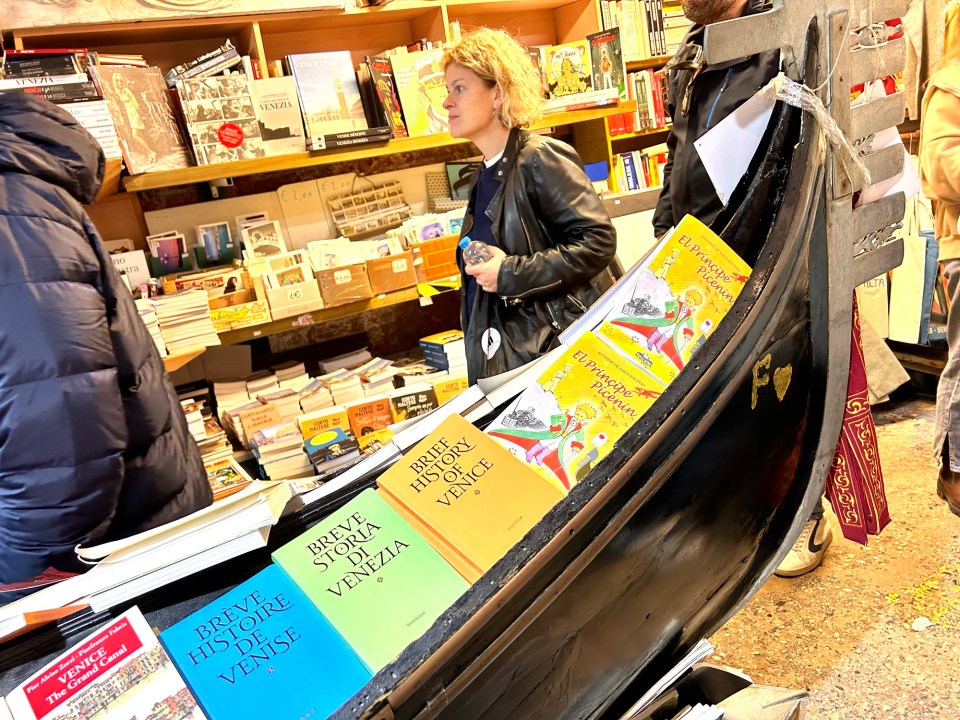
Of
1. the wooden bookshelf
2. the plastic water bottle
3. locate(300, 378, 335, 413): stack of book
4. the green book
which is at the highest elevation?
the wooden bookshelf

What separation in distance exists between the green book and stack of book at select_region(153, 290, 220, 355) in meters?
1.97

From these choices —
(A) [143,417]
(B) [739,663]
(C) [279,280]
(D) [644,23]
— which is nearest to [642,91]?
(D) [644,23]

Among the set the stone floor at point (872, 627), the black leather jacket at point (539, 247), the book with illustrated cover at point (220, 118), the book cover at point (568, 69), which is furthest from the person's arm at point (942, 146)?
the book with illustrated cover at point (220, 118)

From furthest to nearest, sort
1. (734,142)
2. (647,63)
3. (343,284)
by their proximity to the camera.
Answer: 1. (647,63)
2. (343,284)
3. (734,142)

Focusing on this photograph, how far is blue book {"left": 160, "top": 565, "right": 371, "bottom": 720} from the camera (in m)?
0.66

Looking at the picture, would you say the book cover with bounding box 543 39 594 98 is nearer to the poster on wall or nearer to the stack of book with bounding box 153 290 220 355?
the poster on wall

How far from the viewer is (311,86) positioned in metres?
2.83

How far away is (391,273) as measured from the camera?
294 cm

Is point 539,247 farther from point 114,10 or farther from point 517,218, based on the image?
point 114,10

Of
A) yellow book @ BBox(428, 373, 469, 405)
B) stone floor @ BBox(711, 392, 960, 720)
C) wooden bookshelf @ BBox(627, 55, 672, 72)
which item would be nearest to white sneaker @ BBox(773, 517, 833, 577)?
stone floor @ BBox(711, 392, 960, 720)

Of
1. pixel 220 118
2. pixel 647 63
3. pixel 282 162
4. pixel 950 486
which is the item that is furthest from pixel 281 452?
pixel 647 63

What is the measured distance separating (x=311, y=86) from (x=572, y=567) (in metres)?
2.63

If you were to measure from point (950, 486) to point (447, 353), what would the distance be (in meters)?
1.91

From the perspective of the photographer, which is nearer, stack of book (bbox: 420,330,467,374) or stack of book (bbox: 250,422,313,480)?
stack of book (bbox: 250,422,313,480)
